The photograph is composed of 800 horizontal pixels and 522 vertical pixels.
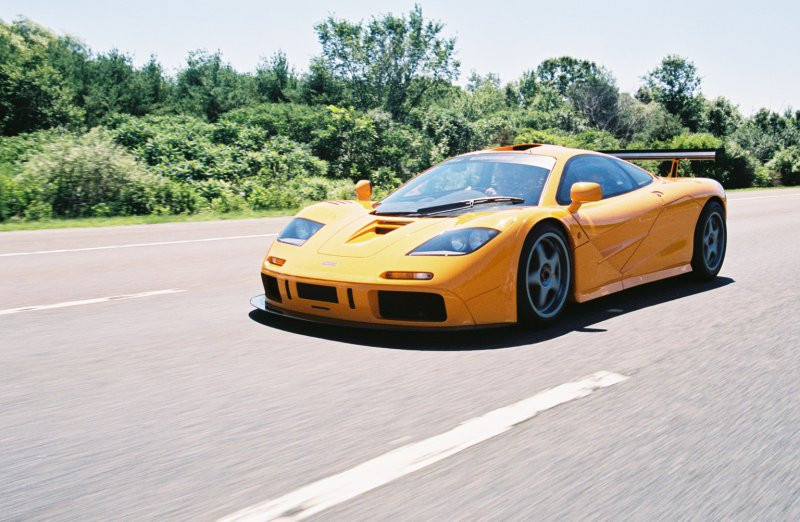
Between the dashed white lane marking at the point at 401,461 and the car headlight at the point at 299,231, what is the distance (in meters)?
2.32

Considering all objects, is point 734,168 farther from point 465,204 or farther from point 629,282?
point 465,204

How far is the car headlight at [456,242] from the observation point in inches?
182

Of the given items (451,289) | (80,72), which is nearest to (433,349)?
(451,289)

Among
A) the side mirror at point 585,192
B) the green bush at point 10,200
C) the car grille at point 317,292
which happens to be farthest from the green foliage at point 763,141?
the car grille at point 317,292

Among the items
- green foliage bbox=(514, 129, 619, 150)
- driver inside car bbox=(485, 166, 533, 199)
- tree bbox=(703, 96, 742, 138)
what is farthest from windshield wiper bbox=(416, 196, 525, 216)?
tree bbox=(703, 96, 742, 138)

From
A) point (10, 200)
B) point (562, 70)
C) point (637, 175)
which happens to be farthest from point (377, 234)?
point (562, 70)

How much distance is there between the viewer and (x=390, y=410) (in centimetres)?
333

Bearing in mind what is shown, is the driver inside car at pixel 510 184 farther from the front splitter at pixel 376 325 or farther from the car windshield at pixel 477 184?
the front splitter at pixel 376 325

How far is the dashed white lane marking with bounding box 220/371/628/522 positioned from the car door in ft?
6.31

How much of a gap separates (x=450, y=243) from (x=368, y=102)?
56.0m

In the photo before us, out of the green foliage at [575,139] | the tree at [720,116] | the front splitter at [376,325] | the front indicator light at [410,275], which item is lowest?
the front splitter at [376,325]

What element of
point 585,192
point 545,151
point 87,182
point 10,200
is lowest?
point 585,192

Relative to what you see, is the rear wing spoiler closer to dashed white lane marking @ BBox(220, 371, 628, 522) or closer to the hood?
the hood

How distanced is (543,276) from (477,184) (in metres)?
1.02
